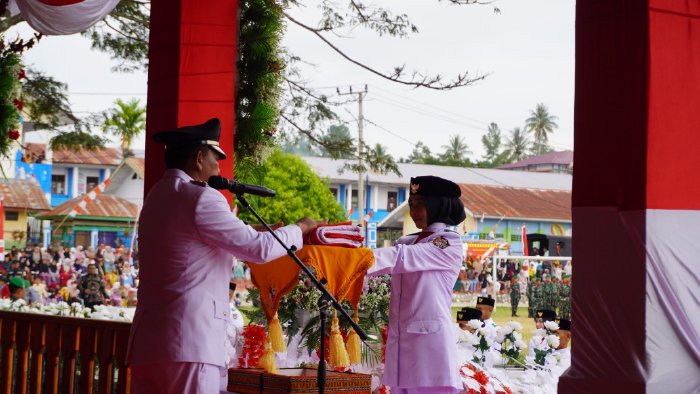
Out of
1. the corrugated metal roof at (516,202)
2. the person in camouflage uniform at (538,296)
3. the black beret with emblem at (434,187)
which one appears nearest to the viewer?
the black beret with emblem at (434,187)

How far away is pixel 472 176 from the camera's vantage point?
122ft

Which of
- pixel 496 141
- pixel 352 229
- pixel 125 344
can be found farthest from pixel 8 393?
pixel 496 141

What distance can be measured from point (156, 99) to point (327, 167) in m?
30.8

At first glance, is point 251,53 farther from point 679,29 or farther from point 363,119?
point 363,119

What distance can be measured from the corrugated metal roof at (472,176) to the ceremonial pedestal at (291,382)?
29.4 m

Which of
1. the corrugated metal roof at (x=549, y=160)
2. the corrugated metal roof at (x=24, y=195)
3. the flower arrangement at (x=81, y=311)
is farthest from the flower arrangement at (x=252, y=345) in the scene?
the corrugated metal roof at (x=549, y=160)

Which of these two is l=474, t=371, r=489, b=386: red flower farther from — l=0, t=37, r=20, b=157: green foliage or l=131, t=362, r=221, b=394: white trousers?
l=0, t=37, r=20, b=157: green foliage

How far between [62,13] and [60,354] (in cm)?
179

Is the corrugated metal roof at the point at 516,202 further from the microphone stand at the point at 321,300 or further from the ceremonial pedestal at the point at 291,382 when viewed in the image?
the microphone stand at the point at 321,300

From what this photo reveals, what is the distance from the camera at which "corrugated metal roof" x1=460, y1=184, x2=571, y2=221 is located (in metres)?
33.0

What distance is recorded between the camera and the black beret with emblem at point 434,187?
3.82 metres

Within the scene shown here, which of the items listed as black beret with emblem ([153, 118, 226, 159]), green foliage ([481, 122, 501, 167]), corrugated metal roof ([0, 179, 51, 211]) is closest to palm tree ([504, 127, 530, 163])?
green foliage ([481, 122, 501, 167])

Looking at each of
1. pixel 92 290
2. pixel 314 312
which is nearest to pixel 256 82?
pixel 314 312

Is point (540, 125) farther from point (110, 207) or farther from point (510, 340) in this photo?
point (510, 340)
